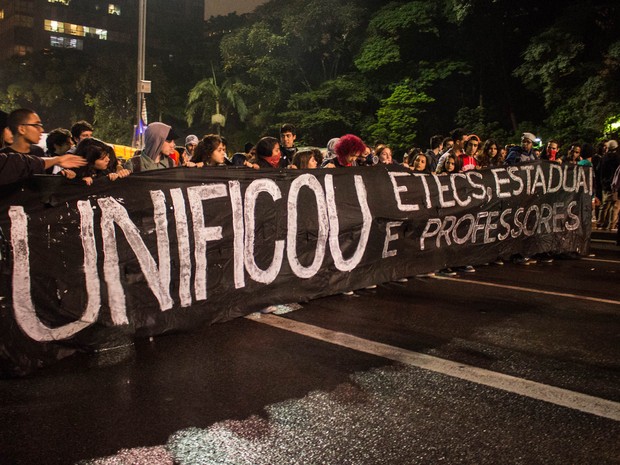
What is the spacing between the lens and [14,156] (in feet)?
14.5

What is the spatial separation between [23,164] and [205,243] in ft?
5.38

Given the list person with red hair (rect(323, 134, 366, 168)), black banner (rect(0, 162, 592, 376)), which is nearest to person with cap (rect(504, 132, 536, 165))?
black banner (rect(0, 162, 592, 376))

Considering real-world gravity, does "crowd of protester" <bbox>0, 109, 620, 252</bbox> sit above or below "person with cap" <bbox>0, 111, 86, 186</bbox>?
above

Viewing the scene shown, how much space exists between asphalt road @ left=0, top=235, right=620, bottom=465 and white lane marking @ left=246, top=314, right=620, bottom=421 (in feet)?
0.06

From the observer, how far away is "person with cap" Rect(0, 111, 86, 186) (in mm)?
4359

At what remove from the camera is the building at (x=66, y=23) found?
103m

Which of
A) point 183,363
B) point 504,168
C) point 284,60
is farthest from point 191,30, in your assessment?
point 183,363

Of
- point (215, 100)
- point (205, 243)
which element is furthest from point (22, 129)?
point (215, 100)

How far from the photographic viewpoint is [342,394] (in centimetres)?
394

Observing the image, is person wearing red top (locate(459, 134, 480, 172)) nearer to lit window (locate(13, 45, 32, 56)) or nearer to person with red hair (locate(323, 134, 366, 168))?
person with red hair (locate(323, 134, 366, 168))

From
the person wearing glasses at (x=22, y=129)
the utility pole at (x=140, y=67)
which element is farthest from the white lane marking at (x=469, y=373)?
the utility pole at (x=140, y=67)

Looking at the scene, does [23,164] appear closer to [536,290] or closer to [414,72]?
[536,290]

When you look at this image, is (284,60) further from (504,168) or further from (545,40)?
(504,168)

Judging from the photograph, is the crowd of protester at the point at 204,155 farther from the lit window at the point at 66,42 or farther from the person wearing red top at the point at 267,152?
the lit window at the point at 66,42
